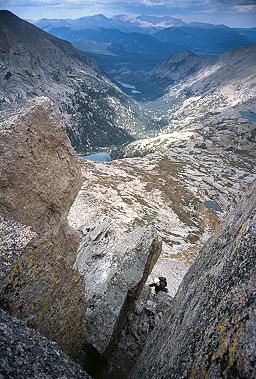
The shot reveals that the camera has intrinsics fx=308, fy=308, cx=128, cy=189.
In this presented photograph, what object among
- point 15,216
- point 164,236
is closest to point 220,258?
point 15,216

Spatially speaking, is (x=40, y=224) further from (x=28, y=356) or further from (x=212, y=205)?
(x=212, y=205)

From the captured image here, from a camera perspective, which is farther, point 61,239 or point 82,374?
point 61,239

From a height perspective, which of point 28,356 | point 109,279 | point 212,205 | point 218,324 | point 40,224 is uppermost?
point 212,205

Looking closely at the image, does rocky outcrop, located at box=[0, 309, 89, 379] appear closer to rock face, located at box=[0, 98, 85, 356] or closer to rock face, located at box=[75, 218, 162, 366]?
rock face, located at box=[0, 98, 85, 356]

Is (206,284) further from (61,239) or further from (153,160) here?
(153,160)

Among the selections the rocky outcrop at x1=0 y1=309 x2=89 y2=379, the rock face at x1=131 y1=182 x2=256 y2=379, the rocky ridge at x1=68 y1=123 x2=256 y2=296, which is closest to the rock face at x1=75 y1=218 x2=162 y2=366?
the rock face at x1=131 y1=182 x2=256 y2=379

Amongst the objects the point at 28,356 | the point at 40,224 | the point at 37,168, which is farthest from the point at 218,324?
the point at 40,224
